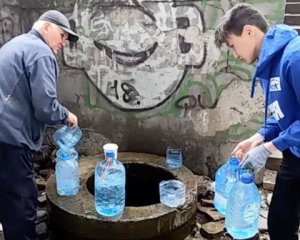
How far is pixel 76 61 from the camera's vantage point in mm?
4465

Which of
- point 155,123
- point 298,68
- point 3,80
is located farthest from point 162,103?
point 298,68

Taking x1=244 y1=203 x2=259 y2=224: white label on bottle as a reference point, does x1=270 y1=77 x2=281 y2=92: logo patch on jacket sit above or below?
above

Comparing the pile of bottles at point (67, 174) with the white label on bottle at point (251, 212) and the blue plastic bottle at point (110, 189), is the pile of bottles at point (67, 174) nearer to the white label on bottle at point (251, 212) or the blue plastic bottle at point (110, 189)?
the blue plastic bottle at point (110, 189)

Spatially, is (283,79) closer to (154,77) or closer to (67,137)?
(154,77)

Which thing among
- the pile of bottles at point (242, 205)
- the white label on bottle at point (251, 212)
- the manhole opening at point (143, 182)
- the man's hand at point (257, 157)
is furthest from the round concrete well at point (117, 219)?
the man's hand at point (257, 157)

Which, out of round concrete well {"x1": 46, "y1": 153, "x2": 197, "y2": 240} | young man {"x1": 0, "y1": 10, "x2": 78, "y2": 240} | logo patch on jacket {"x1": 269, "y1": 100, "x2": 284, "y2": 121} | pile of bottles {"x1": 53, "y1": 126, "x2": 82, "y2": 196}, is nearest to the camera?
logo patch on jacket {"x1": 269, "y1": 100, "x2": 284, "y2": 121}

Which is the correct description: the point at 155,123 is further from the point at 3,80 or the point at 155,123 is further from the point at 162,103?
the point at 3,80

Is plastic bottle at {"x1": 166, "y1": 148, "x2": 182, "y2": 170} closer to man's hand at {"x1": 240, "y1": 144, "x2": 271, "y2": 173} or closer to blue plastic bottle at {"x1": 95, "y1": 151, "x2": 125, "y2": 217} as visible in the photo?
blue plastic bottle at {"x1": 95, "y1": 151, "x2": 125, "y2": 217}

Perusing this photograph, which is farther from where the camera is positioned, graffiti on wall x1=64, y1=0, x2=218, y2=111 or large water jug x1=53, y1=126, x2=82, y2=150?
graffiti on wall x1=64, y1=0, x2=218, y2=111

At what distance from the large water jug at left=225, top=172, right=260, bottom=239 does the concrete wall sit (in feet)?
5.44

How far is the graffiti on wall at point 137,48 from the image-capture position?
404cm

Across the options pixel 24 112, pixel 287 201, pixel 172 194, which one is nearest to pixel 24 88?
pixel 24 112

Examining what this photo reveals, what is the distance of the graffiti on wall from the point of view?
4043 mm

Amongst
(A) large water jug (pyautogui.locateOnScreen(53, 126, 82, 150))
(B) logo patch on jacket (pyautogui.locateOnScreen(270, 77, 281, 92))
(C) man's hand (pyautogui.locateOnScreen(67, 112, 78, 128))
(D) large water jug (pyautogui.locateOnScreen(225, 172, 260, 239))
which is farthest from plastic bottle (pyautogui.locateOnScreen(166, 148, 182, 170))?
(B) logo patch on jacket (pyautogui.locateOnScreen(270, 77, 281, 92))
